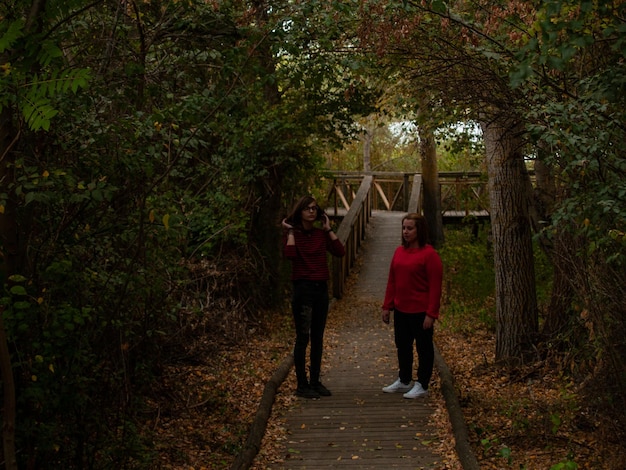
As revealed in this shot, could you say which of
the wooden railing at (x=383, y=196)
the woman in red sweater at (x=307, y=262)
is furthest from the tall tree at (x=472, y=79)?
the wooden railing at (x=383, y=196)

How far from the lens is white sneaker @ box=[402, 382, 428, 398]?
7645 millimetres

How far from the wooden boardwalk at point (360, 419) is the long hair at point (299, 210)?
1.64m

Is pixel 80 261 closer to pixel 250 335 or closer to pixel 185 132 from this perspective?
pixel 185 132

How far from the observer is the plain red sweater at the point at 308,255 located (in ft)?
24.4

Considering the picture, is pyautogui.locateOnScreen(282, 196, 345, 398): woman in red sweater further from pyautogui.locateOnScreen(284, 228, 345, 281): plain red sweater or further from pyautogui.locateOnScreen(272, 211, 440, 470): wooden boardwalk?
pyautogui.locateOnScreen(272, 211, 440, 470): wooden boardwalk

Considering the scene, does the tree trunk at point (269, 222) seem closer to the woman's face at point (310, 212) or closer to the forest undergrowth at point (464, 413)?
the forest undergrowth at point (464, 413)

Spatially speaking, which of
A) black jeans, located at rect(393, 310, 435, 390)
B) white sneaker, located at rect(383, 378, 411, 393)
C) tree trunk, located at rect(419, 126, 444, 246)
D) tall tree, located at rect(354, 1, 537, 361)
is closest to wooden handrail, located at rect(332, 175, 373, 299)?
tree trunk, located at rect(419, 126, 444, 246)

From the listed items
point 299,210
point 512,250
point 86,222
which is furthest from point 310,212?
point 512,250

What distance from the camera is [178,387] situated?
27.0 feet

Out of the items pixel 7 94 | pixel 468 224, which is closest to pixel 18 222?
pixel 7 94

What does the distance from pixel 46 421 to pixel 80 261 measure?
96 cm

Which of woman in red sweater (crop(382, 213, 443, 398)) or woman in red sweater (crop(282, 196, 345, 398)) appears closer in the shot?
woman in red sweater (crop(382, 213, 443, 398))

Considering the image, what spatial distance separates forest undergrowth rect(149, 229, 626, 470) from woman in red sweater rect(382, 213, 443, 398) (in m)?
0.50

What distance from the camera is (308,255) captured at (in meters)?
7.47
